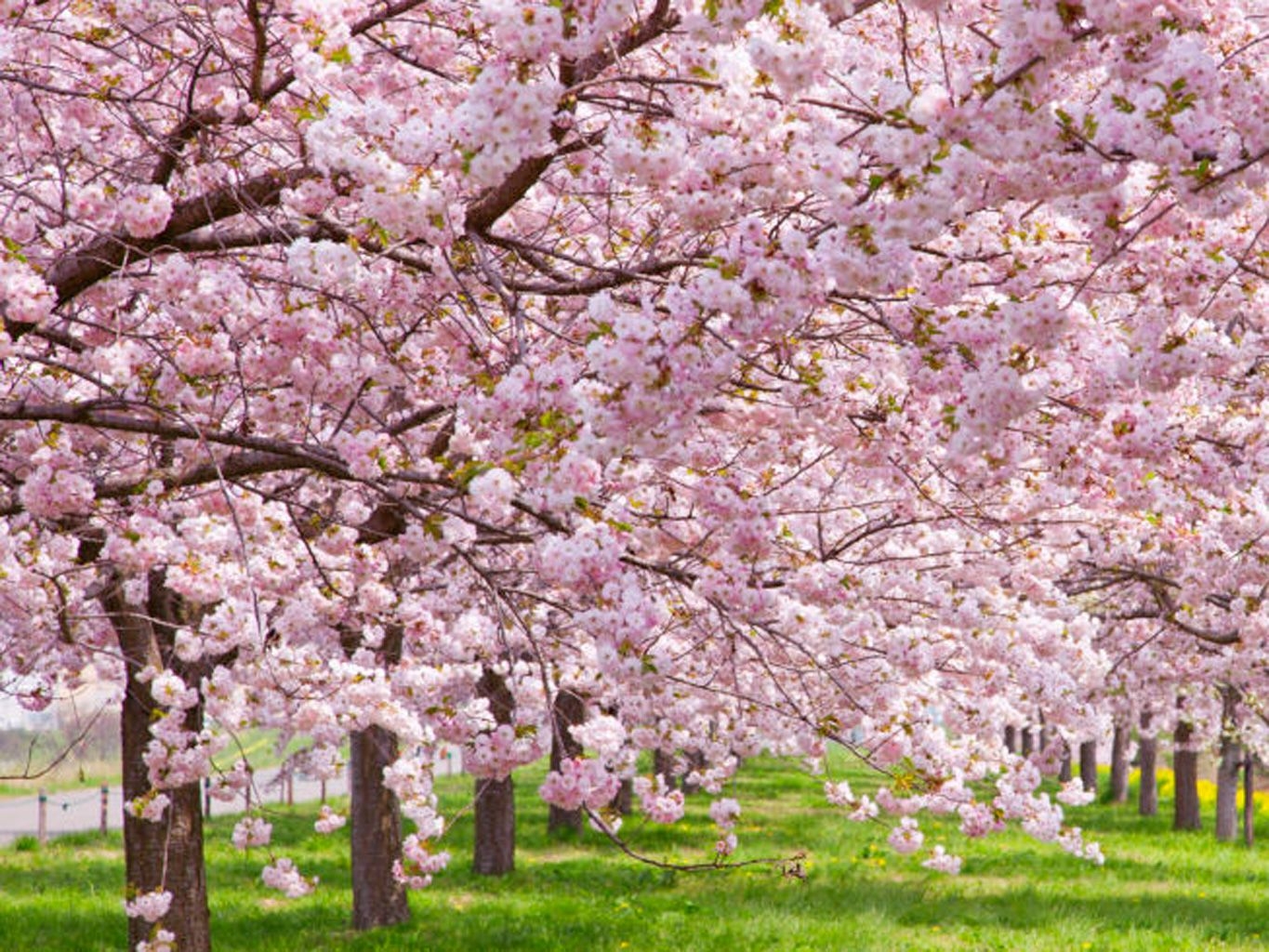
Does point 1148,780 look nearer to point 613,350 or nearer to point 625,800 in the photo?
point 625,800

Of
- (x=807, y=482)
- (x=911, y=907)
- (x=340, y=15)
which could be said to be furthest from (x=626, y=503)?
(x=911, y=907)

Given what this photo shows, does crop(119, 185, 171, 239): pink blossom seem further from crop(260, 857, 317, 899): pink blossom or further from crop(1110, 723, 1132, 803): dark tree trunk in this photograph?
crop(1110, 723, 1132, 803): dark tree trunk

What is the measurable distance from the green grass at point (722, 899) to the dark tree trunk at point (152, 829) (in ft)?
6.61

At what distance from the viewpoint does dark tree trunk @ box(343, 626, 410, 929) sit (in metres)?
11.6

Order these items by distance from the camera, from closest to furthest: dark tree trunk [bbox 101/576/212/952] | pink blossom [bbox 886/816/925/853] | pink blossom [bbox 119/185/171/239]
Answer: pink blossom [bbox 119/185/171/239] → pink blossom [bbox 886/816/925/853] → dark tree trunk [bbox 101/576/212/952]

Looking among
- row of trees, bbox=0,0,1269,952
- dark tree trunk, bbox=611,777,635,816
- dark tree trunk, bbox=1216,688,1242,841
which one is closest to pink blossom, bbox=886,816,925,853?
row of trees, bbox=0,0,1269,952

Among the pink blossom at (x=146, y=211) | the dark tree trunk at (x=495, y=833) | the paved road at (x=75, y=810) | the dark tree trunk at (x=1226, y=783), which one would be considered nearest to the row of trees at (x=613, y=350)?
the pink blossom at (x=146, y=211)

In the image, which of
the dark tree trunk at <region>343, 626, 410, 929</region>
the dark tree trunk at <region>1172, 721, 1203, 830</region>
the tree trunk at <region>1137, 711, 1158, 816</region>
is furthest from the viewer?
the tree trunk at <region>1137, 711, 1158, 816</region>

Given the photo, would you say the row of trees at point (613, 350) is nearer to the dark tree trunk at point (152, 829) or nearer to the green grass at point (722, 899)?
the dark tree trunk at point (152, 829)

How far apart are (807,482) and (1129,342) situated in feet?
17.0

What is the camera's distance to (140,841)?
923 centimetres

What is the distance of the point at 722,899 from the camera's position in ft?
46.1

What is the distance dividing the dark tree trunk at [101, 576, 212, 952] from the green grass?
2015 millimetres

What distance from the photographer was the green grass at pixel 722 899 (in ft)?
39.0
